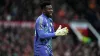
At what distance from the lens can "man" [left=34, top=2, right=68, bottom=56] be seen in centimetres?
878

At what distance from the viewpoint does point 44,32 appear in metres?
8.84

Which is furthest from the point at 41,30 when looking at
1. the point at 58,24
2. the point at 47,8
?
the point at 58,24

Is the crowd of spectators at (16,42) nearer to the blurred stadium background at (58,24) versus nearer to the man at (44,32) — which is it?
the blurred stadium background at (58,24)

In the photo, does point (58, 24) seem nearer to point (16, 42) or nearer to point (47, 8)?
point (16, 42)

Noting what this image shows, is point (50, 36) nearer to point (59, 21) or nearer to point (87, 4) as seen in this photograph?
point (59, 21)

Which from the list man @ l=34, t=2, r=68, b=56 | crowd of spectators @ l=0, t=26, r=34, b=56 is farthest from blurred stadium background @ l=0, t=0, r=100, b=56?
man @ l=34, t=2, r=68, b=56

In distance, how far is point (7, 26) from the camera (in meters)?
15.8

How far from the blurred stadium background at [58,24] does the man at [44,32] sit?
5484 millimetres

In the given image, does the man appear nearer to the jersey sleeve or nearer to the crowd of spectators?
the jersey sleeve

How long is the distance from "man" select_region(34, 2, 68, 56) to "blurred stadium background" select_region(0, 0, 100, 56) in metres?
5.48

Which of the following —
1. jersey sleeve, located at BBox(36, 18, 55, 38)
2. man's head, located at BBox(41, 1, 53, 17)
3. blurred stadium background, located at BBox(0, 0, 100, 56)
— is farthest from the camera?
blurred stadium background, located at BBox(0, 0, 100, 56)

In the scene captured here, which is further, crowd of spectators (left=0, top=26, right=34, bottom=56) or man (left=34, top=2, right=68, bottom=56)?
crowd of spectators (left=0, top=26, right=34, bottom=56)

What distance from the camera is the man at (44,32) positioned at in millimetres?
8781

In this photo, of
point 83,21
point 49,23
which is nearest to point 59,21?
point 83,21
